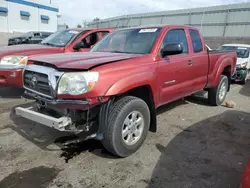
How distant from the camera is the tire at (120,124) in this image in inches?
114

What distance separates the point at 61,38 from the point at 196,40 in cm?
372

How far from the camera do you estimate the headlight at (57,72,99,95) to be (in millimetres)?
2693

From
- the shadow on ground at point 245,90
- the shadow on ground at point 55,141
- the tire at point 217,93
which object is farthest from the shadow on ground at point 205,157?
the shadow on ground at point 245,90

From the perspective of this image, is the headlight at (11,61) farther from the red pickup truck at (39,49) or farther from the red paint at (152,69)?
the red paint at (152,69)

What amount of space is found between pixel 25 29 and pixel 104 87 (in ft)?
113

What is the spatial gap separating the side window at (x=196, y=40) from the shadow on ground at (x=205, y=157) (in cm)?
150

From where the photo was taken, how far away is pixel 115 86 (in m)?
2.86

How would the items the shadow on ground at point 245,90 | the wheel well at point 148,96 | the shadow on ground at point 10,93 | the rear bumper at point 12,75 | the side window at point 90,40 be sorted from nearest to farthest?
the wheel well at point 148,96 < the rear bumper at point 12,75 < the shadow on ground at point 10,93 < the side window at point 90,40 < the shadow on ground at point 245,90

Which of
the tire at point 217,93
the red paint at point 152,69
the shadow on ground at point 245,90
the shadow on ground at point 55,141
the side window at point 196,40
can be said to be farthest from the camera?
the shadow on ground at point 245,90

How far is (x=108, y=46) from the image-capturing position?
4266mm

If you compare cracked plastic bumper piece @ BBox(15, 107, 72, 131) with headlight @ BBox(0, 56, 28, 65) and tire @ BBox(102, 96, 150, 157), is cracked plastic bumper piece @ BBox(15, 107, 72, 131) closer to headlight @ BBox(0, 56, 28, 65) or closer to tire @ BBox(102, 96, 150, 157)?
tire @ BBox(102, 96, 150, 157)

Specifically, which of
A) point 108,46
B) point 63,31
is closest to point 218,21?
point 63,31

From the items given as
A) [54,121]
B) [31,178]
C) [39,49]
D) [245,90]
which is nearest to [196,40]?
[54,121]

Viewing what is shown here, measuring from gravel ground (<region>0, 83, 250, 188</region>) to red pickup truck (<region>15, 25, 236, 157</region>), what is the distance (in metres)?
0.32
